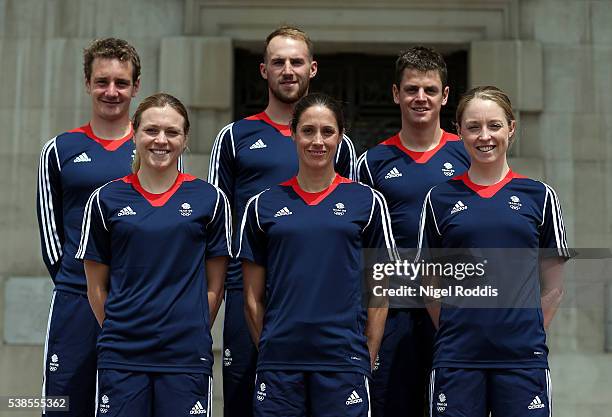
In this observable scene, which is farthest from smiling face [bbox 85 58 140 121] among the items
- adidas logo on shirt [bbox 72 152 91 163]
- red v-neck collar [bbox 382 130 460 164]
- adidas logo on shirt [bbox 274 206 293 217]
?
red v-neck collar [bbox 382 130 460 164]

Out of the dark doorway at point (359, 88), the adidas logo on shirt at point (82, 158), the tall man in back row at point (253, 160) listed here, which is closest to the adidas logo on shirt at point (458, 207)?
the tall man in back row at point (253, 160)

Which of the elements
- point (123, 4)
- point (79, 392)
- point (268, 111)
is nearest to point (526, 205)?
point (268, 111)

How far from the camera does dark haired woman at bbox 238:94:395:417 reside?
4160 mm

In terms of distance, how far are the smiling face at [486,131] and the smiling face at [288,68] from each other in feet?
3.21

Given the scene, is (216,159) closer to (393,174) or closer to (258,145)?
(258,145)

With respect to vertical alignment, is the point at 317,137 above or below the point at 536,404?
above

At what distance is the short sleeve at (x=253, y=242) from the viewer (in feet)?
14.4

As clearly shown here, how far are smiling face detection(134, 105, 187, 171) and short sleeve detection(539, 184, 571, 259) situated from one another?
1745 mm

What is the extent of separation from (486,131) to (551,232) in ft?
1.85

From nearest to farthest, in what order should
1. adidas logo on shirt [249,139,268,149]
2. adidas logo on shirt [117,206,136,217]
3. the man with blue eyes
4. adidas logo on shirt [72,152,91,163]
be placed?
adidas logo on shirt [117,206,136,217] → the man with blue eyes → adidas logo on shirt [72,152,91,163] → adidas logo on shirt [249,139,268,149]

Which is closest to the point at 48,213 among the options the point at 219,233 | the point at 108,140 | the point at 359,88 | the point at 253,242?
the point at 108,140

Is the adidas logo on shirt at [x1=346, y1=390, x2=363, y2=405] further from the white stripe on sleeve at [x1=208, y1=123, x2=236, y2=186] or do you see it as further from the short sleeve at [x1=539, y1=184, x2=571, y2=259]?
the white stripe on sleeve at [x1=208, y1=123, x2=236, y2=186]

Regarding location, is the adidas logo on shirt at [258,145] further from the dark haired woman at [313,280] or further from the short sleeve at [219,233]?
the short sleeve at [219,233]

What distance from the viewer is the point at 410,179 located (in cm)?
483
